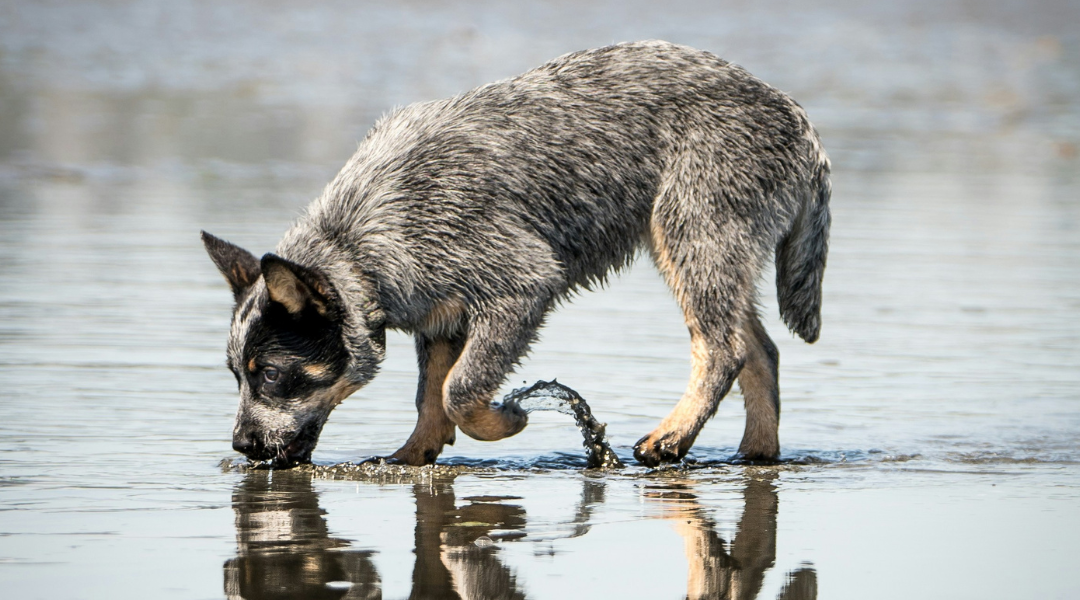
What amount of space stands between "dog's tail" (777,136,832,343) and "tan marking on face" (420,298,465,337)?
1741mm

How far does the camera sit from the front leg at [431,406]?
711cm

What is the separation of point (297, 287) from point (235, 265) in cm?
50

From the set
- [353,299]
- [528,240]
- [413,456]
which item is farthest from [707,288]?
[353,299]

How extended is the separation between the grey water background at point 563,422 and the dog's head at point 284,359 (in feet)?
0.63

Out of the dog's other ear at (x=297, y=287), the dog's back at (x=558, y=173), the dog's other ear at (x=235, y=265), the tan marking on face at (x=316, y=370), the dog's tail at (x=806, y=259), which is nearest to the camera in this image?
the dog's other ear at (x=297, y=287)

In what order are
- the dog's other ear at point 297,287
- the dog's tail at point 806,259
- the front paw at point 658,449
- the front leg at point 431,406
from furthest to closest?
the dog's tail at point 806,259, the front leg at point 431,406, the front paw at point 658,449, the dog's other ear at point 297,287

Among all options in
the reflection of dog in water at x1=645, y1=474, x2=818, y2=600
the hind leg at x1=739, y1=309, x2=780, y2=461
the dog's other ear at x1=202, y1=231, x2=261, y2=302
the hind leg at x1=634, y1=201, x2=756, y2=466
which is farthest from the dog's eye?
the hind leg at x1=739, y1=309, x2=780, y2=461

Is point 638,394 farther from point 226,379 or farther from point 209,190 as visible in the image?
point 209,190

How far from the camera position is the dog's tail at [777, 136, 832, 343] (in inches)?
301

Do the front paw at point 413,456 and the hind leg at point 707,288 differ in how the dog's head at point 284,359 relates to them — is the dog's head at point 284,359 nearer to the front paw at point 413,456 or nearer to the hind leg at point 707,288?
the front paw at point 413,456

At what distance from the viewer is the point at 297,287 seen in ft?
20.7

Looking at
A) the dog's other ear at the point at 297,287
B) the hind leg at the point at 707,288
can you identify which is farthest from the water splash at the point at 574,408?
the dog's other ear at the point at 297,287

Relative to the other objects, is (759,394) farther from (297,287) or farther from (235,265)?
(235,265)

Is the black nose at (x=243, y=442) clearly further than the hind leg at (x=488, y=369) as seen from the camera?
No
